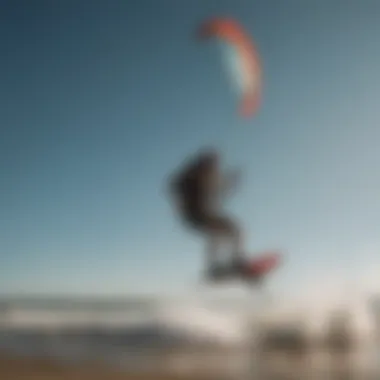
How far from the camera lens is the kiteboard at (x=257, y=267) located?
87.3 inches

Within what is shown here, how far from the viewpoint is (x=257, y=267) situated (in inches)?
87.3

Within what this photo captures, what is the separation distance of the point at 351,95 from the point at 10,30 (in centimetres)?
98

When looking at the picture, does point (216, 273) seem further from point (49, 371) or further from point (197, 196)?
point (49, 371)

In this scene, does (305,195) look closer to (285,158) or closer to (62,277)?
(285,158)

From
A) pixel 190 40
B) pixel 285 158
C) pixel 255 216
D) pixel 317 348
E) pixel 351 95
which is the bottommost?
pixel 317 348

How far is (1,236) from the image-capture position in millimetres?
2246

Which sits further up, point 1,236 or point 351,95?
point 351,95

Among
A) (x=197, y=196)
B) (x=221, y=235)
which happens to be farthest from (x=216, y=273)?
(x=197, y=196)

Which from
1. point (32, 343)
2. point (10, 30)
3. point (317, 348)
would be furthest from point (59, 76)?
point (317, 348)

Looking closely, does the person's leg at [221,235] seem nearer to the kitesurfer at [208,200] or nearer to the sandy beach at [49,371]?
the kitesurfer at [208,200]

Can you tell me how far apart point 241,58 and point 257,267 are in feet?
1.88

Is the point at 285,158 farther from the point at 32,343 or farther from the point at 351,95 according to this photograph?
the point at 32,343

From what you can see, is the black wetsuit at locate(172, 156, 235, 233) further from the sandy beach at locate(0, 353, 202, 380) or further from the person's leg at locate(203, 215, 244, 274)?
the sandy beach at locate(0, 353, 202, 380)

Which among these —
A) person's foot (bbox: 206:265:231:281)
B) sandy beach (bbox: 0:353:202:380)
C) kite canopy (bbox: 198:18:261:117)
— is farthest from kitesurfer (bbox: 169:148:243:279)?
sandy beach (bbox: 0:353:202:380)
